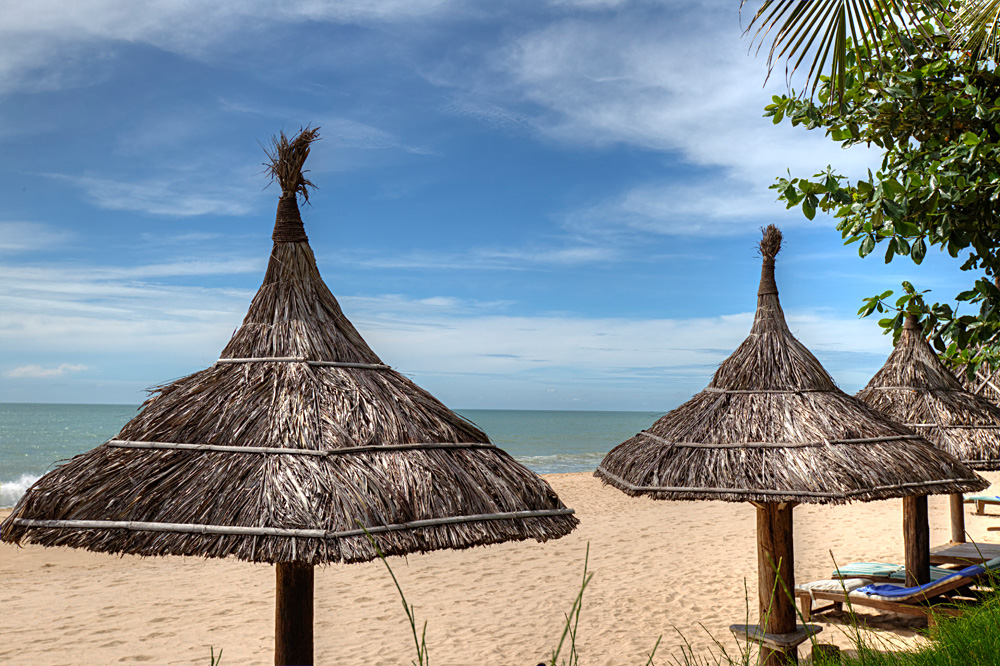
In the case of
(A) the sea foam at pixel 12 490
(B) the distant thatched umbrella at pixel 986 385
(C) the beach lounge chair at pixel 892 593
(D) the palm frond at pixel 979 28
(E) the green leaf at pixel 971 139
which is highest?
(D) the palm frond at pixel 979 28

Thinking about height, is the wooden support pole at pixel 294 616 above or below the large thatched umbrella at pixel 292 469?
below

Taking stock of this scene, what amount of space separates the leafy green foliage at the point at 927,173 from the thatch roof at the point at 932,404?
2.60m

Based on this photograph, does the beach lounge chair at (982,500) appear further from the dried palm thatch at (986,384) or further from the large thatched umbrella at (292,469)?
the large thatched umbrella at (292,469)

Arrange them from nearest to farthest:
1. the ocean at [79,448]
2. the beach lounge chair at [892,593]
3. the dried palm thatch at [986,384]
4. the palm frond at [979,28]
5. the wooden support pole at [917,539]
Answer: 1. the palm frond at [979,28]
2. the beach lounge chair at [892,593]
3. the wooden support pole at [917,539]
4. the dried palm thatch at [986,384]
5. the ocean at [79,448]

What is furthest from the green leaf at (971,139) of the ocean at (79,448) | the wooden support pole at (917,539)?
the ocean at (79,448)

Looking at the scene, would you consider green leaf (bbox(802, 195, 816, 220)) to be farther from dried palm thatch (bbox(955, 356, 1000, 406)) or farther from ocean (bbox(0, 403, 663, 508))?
ocean (bbox(0, 403, 663, 508))

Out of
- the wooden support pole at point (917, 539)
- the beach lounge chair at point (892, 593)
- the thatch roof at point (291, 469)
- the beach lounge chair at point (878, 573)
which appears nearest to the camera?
the thatch roof at point (291, 469)

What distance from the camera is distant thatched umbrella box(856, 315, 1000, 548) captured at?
811 centimetres

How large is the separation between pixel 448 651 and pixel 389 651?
637 mm

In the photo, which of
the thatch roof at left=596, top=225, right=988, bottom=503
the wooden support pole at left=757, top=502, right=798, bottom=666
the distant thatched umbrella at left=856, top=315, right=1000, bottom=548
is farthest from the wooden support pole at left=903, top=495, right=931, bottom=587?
the wooden support pole at left=757, top=502, right=798, bottom=666

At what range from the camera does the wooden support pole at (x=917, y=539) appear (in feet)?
26.4

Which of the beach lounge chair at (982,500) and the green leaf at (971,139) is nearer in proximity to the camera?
Result: the green leaf at (971,139)

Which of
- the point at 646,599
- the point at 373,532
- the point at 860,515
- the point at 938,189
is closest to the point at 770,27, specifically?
the point at 938,189

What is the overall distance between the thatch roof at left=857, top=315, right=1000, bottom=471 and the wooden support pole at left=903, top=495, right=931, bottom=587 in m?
0.74
